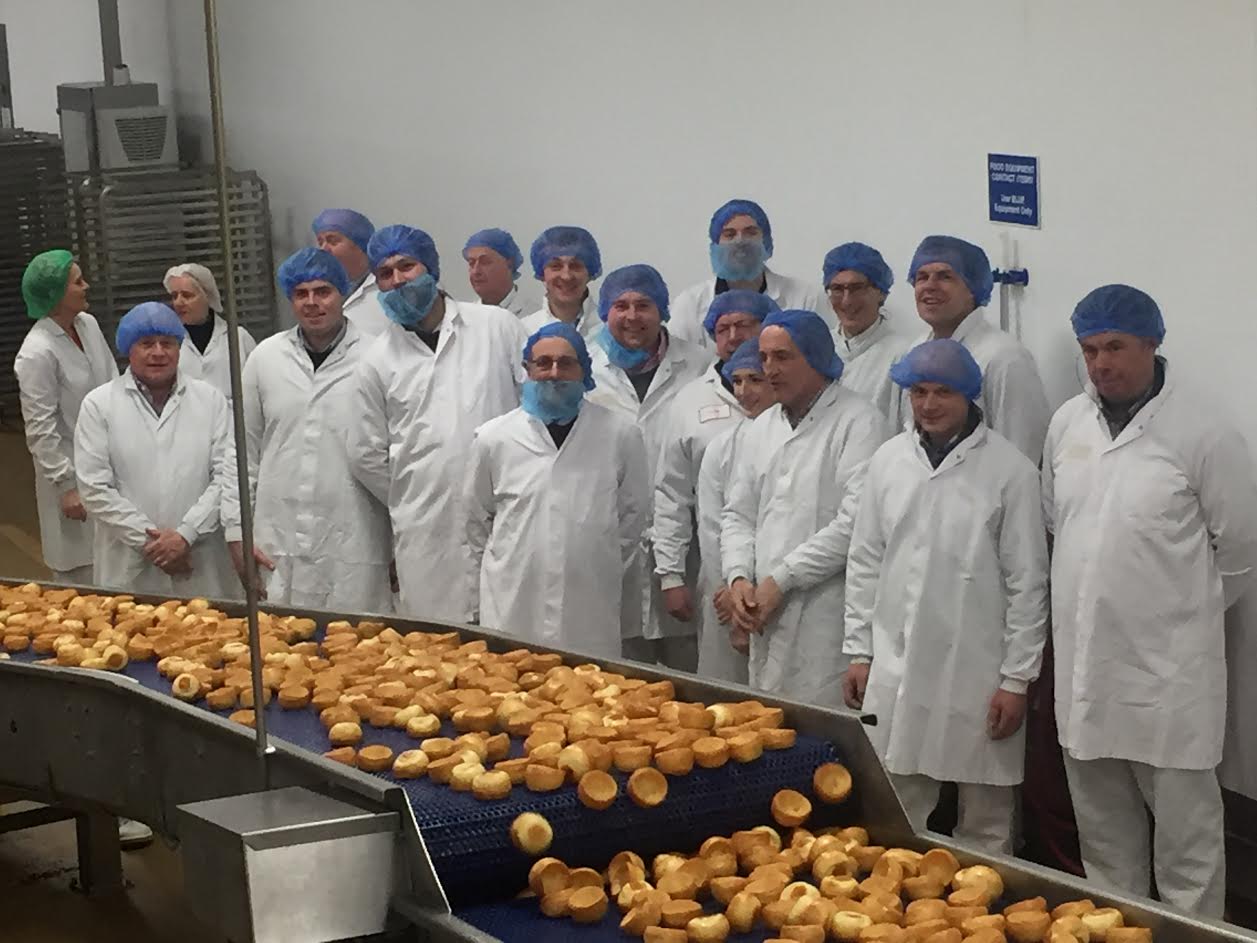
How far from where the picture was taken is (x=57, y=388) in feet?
19.8

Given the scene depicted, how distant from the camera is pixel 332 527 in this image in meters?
5.37

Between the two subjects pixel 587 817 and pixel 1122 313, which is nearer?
pixel 587 817

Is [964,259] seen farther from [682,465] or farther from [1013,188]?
[682,465]

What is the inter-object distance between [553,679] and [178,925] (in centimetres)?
160

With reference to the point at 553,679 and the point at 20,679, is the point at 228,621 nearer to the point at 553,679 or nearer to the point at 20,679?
the point at 20,679

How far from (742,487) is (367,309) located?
81.4 inches

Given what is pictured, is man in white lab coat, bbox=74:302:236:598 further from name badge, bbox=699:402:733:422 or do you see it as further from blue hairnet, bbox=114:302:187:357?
name badge, bbox=699:402:733:422

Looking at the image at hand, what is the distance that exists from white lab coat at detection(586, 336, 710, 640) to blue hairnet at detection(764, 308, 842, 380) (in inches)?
24.6

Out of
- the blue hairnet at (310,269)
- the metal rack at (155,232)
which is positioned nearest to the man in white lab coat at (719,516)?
the blue hairnet at (310,269)

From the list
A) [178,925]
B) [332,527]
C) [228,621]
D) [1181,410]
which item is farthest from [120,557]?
[1181,410]

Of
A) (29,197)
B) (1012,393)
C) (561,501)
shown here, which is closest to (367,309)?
(561,501)

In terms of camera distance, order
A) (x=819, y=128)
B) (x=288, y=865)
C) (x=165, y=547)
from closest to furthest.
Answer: (x=288, y=865) < (x=165, y=547) < (x=819, y=128)

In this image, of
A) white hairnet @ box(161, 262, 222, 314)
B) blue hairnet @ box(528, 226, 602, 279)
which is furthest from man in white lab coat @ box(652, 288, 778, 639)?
white hairnet @ box(161, 262, 222, 314)

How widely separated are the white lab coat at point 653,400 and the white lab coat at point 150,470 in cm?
108
